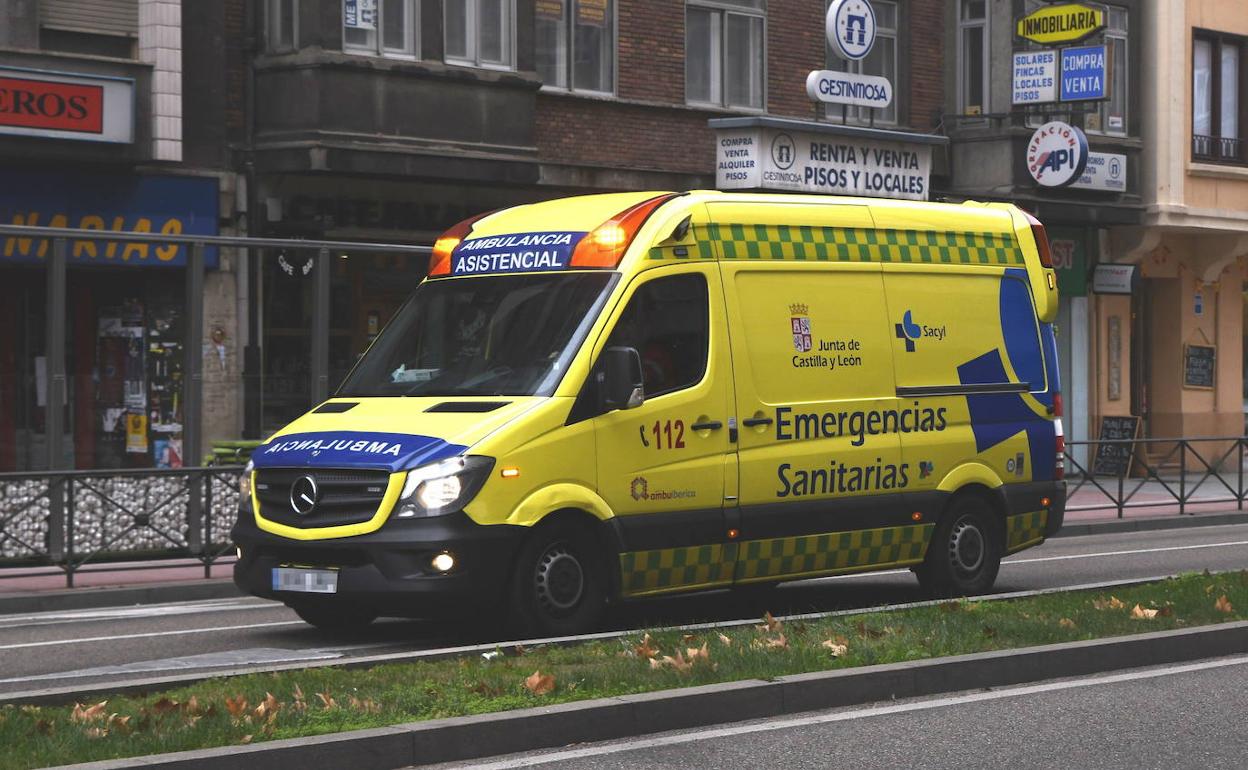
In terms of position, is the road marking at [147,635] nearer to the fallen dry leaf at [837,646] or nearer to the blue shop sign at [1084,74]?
the fallen dry leaf at [837,646]

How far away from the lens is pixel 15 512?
52.5 feet

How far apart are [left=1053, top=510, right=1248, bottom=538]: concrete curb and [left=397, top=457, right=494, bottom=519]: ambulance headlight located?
1202 cm

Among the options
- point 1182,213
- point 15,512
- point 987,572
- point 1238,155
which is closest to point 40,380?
point 15,512

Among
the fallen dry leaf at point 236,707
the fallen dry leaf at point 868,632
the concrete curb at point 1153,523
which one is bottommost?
the concrete curb at point 1153,523

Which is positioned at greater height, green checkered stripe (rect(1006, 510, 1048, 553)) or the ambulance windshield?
the ambulance windshield

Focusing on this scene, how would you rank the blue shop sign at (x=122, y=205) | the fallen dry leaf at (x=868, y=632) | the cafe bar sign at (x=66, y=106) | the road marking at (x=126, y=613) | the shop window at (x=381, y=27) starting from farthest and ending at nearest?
the shop window at (x=381, y=27)
the blue shop sign at (x=122, y=205)
the cafe bar sign at (x=66, y=106)
the road marking at (x=126, y=613)
the fallen dry leaf at (x=868, y=632)

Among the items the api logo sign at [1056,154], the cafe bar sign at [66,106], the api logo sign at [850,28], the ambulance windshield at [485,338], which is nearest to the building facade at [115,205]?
the cafe bar sign at [66,106]

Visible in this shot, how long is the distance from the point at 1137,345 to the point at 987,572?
2166 cm

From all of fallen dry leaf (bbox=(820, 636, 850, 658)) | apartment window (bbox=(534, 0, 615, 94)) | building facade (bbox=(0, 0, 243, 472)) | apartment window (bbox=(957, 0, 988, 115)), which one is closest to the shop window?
building facade (bbox=(0, 0, 243, 472))

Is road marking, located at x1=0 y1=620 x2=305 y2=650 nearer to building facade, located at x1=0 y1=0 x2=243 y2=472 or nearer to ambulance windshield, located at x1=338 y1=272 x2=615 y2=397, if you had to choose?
ambulance windshield, located at x1=338 y1=272 x2=615 y2=397

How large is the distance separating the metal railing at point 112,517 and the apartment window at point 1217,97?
21.4 metres

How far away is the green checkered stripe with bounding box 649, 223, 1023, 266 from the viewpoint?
12.2 metres

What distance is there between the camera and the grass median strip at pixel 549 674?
7637 mm

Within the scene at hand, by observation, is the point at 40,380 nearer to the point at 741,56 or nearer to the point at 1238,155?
the point at 741,56
